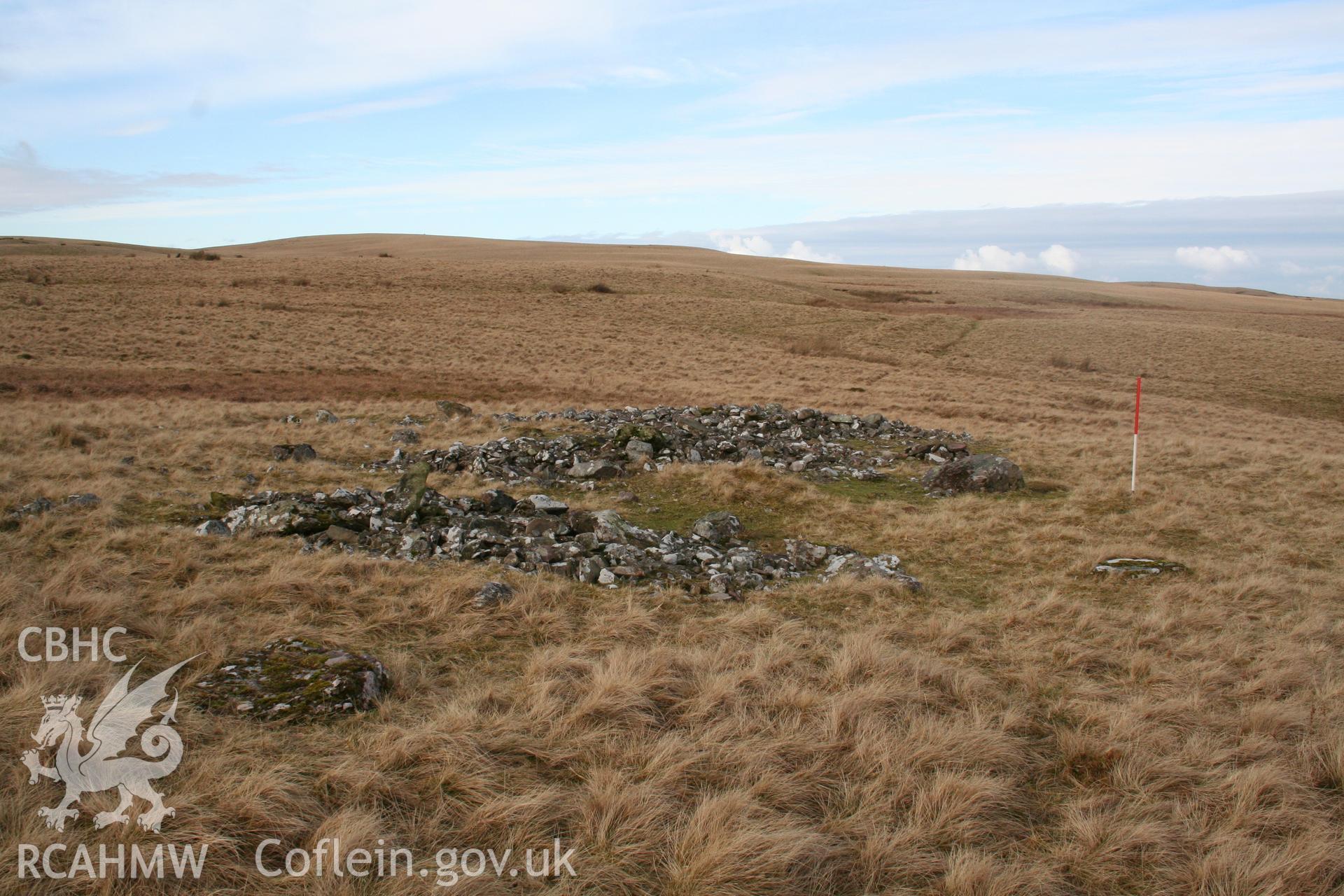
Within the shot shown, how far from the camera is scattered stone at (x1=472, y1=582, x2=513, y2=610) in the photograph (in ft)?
23.6

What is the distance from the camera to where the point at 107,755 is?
4145 millimetres

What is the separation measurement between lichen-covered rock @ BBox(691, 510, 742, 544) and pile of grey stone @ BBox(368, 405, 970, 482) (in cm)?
341

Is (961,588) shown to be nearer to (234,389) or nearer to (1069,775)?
(1069,775)

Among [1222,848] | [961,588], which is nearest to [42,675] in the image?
[1222,848]

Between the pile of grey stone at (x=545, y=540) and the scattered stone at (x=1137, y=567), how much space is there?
8.85 feet

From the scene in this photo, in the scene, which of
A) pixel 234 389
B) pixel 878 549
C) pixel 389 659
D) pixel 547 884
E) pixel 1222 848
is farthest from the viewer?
pixel 234 389

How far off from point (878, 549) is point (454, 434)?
431 inches

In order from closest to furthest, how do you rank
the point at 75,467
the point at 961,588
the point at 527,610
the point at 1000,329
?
the point at 527,610 → the point at 961,588 → the point at 75,467 → the point at 1000,329

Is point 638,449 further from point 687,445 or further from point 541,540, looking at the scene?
point 541,540

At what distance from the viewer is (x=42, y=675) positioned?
4863 millimetres

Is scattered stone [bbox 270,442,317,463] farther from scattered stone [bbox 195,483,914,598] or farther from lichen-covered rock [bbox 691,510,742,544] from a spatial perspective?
lichen-covered rock [bbox 691,510,742,544]

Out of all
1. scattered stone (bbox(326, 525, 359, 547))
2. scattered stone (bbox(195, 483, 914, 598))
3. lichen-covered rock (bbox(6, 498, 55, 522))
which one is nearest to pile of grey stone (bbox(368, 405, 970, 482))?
scattered stone (bbox(195, 483, 914, 598))

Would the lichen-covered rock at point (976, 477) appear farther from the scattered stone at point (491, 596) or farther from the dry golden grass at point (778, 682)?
the scattered stone at point (491, 596)

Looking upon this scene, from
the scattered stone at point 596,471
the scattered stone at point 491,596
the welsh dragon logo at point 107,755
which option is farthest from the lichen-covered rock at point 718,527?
the welsh dragon logo at point 107,755
